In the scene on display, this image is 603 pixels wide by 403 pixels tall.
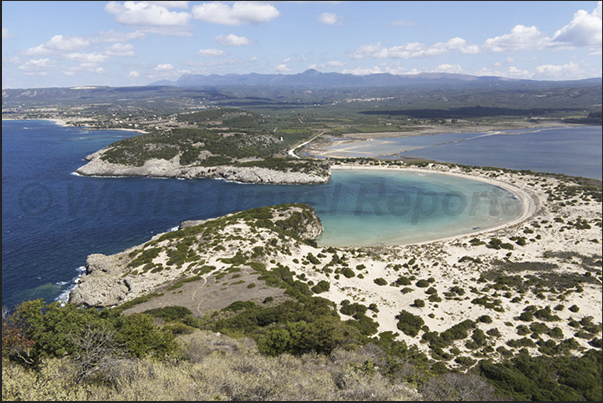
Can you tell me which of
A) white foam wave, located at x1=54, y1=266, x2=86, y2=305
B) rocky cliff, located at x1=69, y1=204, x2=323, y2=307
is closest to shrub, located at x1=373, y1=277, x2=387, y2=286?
rocky cliff, located at x1=69, y1=204, x2=323, y2=307

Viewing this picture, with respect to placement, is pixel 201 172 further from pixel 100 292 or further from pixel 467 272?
pixel 467 272

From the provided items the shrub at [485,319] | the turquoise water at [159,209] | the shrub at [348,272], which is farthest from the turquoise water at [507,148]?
the shrub at [348,272]

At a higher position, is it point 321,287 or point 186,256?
point 186,256

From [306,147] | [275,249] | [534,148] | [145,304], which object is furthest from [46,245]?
[534,148]

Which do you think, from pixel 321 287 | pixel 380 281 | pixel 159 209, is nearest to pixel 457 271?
pixel 380 281

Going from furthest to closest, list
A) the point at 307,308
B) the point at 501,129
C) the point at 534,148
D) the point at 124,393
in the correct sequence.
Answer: the point at 501,129 < the point at 534,148 < the point at 307,308 < the point at 124,393

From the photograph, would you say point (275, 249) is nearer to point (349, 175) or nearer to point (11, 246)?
point (11, 246)
